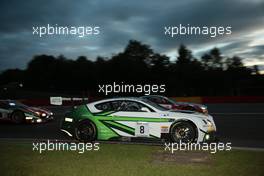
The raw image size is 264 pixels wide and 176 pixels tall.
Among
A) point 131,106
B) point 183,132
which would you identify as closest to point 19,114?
point 131,106

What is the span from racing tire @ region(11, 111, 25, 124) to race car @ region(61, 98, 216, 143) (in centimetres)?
547

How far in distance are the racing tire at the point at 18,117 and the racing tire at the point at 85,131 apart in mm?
5830

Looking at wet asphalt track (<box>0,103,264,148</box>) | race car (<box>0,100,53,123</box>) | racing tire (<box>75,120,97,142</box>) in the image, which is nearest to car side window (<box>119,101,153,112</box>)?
racing tire (<box>75,120,97,142</box>)

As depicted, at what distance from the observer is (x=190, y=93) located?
104ft

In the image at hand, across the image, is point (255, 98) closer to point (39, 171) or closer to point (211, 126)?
point (211, 126)

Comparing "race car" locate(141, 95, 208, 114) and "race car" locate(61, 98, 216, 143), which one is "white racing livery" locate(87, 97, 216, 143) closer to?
"race car" locate(61, 98, 216, 143)

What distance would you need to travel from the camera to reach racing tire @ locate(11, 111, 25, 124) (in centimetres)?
1560

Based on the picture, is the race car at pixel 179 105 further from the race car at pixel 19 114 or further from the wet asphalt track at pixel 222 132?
the race car at pixel 19 114

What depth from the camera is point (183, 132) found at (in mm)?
9789

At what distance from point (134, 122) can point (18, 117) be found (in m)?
7.25

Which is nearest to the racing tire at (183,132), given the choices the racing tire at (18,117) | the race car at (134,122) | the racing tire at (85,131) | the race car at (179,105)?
the race car at (134,122)

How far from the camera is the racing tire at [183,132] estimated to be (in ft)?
31.9

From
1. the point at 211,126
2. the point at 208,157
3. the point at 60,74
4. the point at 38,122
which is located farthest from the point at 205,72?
the point at 208,157

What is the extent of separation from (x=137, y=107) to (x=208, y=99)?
→ 841 inches
